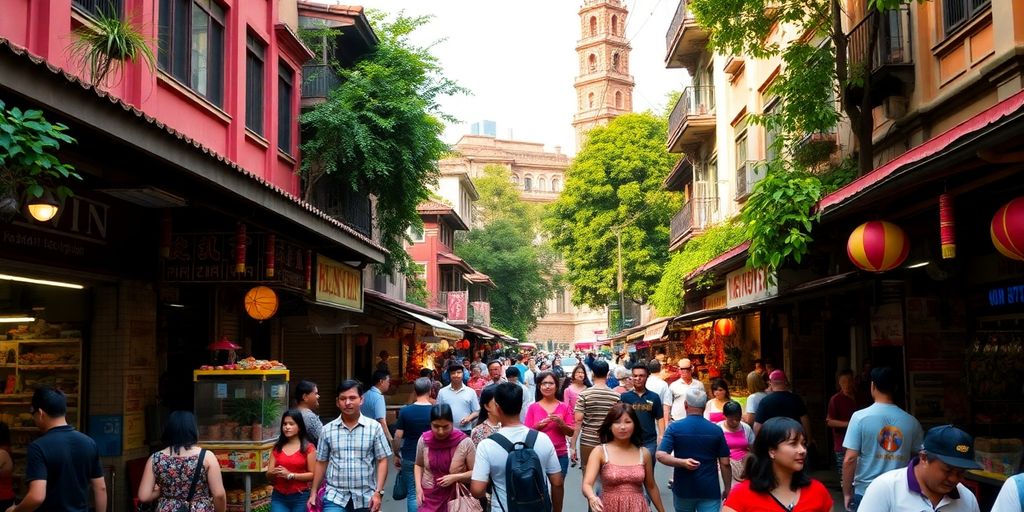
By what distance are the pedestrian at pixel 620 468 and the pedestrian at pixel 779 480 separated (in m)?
1.87

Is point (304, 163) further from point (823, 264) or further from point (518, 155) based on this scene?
point (518, 155)

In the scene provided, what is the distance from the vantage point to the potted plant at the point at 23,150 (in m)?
5.71

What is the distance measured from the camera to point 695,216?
107ft

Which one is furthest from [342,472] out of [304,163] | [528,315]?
[528,315]

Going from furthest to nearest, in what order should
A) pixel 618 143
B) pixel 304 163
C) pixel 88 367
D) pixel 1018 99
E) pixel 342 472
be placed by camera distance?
pixel 618 143
pixel 304 163
pixel 88 367
pixel 342 472
pixel 1018 99

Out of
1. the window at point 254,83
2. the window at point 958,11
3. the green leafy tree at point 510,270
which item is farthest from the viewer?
the green leafy tree at point 510,270

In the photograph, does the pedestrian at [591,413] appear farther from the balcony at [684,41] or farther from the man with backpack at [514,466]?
the balcony at [684,41]

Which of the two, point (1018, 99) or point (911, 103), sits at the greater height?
point (911, 103)

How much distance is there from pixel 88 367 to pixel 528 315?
56.1m

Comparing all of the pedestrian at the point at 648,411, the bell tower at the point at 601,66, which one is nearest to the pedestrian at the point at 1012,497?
the pedestrian at the point at 648,411

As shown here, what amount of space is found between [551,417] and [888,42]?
793 cm

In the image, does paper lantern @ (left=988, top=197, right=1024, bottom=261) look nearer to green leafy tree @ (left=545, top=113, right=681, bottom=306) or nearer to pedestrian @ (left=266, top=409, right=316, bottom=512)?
pedestrian @ (left=266, top=409, right=316, bottom=512)

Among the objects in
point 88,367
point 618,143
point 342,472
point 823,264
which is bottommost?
point 342,472

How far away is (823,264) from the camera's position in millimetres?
13828
